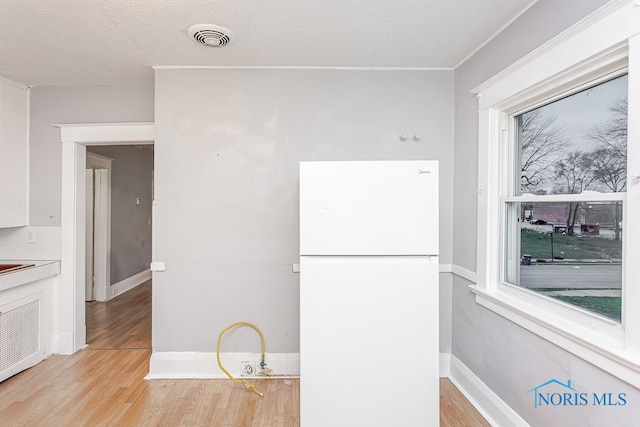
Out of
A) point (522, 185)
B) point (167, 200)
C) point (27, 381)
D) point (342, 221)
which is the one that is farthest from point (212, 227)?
point (522, 185)

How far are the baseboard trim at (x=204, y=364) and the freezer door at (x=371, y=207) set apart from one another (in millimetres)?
1280

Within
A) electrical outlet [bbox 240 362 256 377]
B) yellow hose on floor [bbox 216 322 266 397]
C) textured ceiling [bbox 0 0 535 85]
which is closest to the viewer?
textured ceiling [bbox 0 0 535 85]

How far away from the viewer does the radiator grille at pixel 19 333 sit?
8.20 ft

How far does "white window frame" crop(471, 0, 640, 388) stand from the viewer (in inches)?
48.7

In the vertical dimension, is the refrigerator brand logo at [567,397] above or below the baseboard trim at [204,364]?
above

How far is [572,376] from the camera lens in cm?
150

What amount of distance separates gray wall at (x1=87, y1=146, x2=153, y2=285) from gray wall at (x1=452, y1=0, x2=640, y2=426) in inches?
177

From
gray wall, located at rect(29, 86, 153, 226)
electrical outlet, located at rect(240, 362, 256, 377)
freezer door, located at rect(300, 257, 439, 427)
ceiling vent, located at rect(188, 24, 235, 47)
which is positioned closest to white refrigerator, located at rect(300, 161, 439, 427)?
freezer door, located at rect(300, 257, 439, 427)

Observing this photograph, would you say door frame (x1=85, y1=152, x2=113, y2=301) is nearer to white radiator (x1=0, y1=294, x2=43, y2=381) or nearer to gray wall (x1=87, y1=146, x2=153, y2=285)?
gray wall (x1=87, y1=146, x2=153, y2=285)

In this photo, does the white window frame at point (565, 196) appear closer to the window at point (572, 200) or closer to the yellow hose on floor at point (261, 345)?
the window at point (572, 200)

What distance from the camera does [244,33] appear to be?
6.70 ft

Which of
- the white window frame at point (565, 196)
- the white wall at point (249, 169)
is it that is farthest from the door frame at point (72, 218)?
the white window frame at point (565, 196)

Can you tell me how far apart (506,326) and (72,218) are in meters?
3.51

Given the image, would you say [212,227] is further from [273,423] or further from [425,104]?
[425,104]
